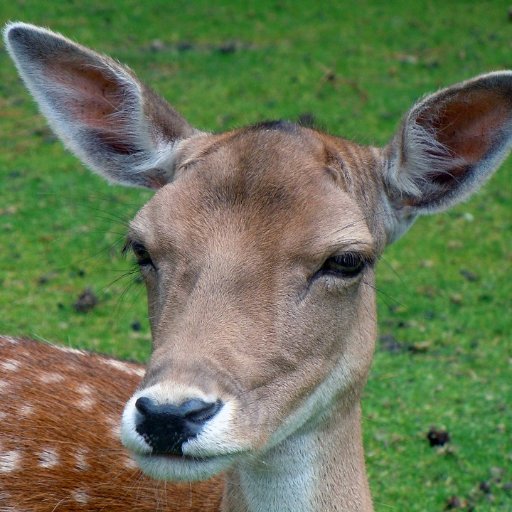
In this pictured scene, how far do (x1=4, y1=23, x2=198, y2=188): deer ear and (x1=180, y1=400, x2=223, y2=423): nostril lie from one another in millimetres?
1591

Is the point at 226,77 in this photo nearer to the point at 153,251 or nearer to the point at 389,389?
the point at 389,389

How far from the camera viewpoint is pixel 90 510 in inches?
173

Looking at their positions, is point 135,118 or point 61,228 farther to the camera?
point 61,228

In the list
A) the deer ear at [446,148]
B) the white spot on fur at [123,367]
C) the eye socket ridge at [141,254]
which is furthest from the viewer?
the white spot on fur at [123,367]

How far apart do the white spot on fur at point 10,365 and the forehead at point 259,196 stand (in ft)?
4.16

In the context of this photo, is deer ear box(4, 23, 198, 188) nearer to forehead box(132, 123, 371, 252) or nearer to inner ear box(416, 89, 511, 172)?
forehead box(132, 123, 371, 252)

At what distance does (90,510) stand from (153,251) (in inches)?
46.7

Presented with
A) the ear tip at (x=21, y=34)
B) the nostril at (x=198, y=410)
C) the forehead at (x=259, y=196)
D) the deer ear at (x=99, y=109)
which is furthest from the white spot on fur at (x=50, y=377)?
the nostril at (x=198, y=410)

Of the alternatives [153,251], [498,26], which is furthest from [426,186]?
[498,26]

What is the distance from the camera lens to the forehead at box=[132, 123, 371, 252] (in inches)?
149

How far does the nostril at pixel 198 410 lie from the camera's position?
3123 mm

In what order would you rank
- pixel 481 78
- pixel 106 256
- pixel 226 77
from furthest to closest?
pixel 226 77 → pixel 106 256 → pixel 481 78

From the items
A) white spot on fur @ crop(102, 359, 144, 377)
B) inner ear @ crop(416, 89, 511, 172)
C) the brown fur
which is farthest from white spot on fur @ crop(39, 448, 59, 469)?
inner ear @ crop(416, 89, 511, 172)

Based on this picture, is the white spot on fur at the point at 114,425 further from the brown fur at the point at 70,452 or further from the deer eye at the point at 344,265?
the deer eye at the point at 344,265
